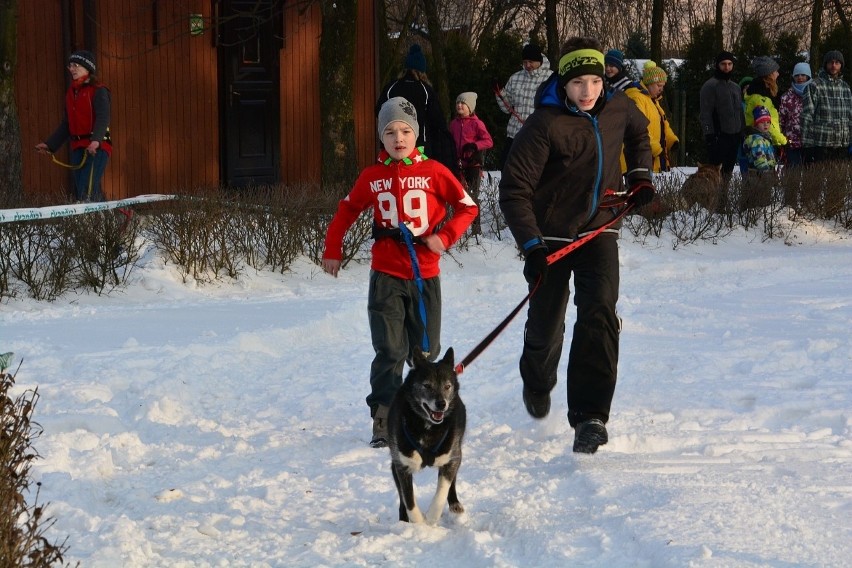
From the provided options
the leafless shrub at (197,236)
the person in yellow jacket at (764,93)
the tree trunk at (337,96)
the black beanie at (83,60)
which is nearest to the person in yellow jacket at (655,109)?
the person in yellow jacket at (764,93)

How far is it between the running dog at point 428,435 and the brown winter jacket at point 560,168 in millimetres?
1010

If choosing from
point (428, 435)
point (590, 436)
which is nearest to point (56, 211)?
point (590, 436)

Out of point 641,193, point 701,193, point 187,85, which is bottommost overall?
point 701,193

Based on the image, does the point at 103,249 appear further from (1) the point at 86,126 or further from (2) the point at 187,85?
(2) the point at 187,85

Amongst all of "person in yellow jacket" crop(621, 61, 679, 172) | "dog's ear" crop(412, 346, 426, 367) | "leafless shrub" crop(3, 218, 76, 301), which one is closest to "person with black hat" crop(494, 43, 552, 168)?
"person in yellow jacket" crop(621, 61, 679, 172)

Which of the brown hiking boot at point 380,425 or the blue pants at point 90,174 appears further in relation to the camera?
the blue pants at point 90,174

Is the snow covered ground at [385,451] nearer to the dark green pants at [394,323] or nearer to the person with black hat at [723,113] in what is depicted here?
the dark green pants at [394,323]

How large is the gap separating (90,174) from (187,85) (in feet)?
10.4

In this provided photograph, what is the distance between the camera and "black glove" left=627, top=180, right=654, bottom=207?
607cm

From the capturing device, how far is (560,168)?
5.89 metres

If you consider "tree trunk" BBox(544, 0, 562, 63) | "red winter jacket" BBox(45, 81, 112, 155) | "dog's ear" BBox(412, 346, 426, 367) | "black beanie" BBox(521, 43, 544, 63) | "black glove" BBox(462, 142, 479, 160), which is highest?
"tree trunk" BBox(544, 0, 562, 63)

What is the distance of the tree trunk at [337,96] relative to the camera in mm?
14742

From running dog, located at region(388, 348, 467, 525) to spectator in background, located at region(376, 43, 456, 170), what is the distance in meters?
6.89

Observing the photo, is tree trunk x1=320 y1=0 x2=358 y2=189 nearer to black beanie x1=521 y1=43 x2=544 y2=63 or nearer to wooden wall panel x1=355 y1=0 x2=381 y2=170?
wooden wall panel x1=355 y1=0 x2=381 y2=170
